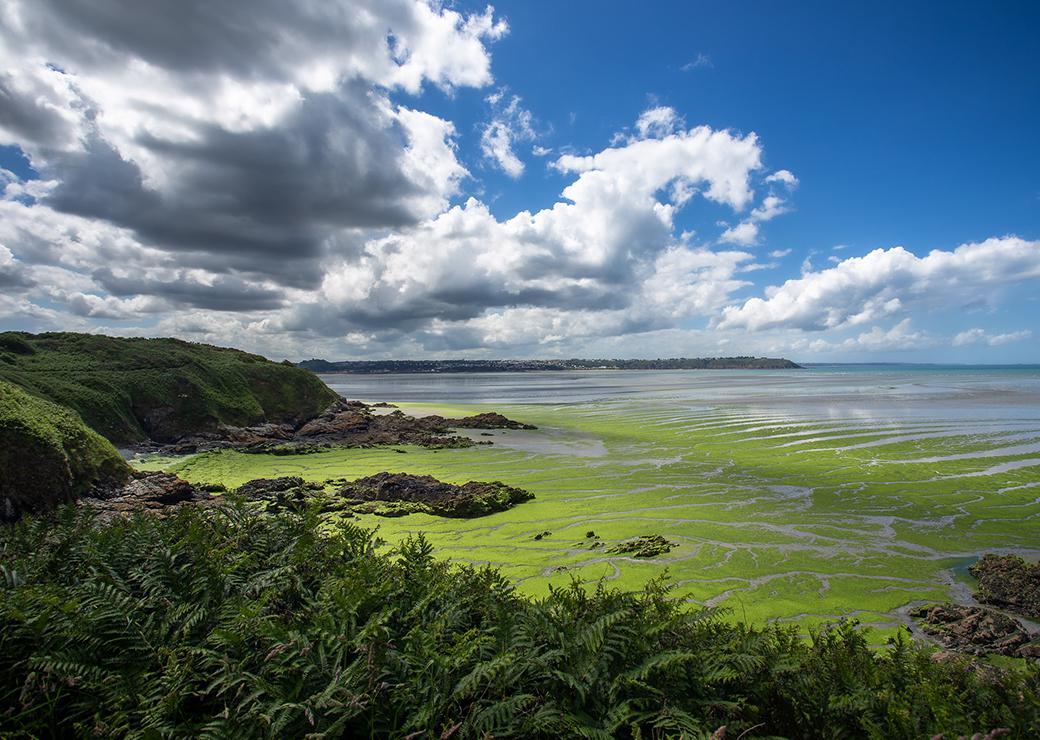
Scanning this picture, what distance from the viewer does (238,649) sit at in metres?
3.75

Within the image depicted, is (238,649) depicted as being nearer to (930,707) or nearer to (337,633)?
(337,633)

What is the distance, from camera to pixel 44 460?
14.6m

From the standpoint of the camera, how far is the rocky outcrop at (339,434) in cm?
3059

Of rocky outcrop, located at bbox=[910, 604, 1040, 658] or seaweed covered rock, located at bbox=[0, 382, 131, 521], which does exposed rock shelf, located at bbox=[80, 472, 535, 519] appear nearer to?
seaweed covered rock, located at bbox=[0, 382, 131, 521]

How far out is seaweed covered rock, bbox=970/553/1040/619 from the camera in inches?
372

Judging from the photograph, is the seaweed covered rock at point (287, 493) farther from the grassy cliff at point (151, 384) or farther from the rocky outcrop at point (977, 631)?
the rocky outcrop at point (977, 631)

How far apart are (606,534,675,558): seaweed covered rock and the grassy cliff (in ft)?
92.3

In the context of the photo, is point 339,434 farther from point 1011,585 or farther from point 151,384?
point 1011,585

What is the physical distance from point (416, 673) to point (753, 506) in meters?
16.4

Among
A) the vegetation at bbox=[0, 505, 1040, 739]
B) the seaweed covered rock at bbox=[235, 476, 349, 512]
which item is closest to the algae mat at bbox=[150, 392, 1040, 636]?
the seaweed covered rock at bbox=[235, 476, 349, 512]

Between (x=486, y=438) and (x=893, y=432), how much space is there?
87.8ft

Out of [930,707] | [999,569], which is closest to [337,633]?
[930,707]

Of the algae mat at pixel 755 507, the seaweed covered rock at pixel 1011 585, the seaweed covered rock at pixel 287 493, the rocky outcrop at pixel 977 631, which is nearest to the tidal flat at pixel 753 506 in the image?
the algae mat at pixel 755 507

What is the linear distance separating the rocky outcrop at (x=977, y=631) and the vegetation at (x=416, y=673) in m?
5.37
